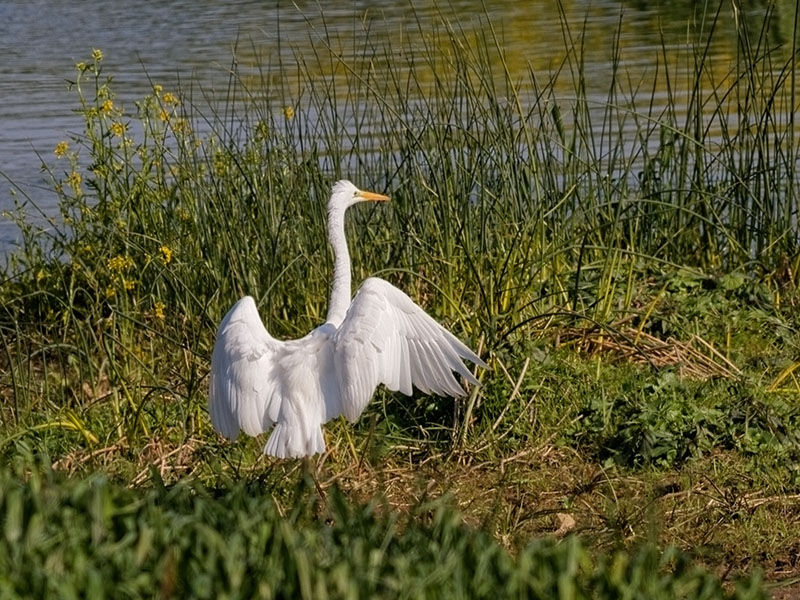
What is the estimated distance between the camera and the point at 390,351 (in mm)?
4402

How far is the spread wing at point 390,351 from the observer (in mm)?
4359

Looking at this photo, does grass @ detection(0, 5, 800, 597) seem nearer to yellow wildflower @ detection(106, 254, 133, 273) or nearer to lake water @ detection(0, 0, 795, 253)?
yellow wildflower @ detection(106, 254, 133, 273)

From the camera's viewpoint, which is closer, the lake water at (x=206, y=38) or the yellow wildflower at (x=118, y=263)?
the yellow wildflower at (x=118, y=263)

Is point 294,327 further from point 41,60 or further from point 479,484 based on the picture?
point 41,60

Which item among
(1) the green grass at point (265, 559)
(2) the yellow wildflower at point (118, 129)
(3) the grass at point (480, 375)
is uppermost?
(2) the yellow wildflower at point (118, 129)

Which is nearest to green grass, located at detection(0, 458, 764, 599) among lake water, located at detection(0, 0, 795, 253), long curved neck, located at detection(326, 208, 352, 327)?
long curved neck, located at detection(326, 208, 352, 327)

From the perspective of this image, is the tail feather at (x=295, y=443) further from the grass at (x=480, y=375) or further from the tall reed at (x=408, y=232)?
the tall reed at (x=408, y=232)

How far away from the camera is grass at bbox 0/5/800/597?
2646mm

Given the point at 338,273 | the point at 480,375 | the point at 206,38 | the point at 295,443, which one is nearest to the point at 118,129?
the point at 338,273

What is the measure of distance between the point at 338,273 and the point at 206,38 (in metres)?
11.0

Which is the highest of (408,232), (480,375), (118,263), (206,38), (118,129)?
(118,129)

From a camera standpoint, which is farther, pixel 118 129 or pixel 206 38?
pixel 206 38

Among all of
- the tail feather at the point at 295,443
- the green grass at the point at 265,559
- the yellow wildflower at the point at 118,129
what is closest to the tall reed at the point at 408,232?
the yellow wildflower at the point at 118,129

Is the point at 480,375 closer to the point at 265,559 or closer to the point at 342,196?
the point at 342,196
